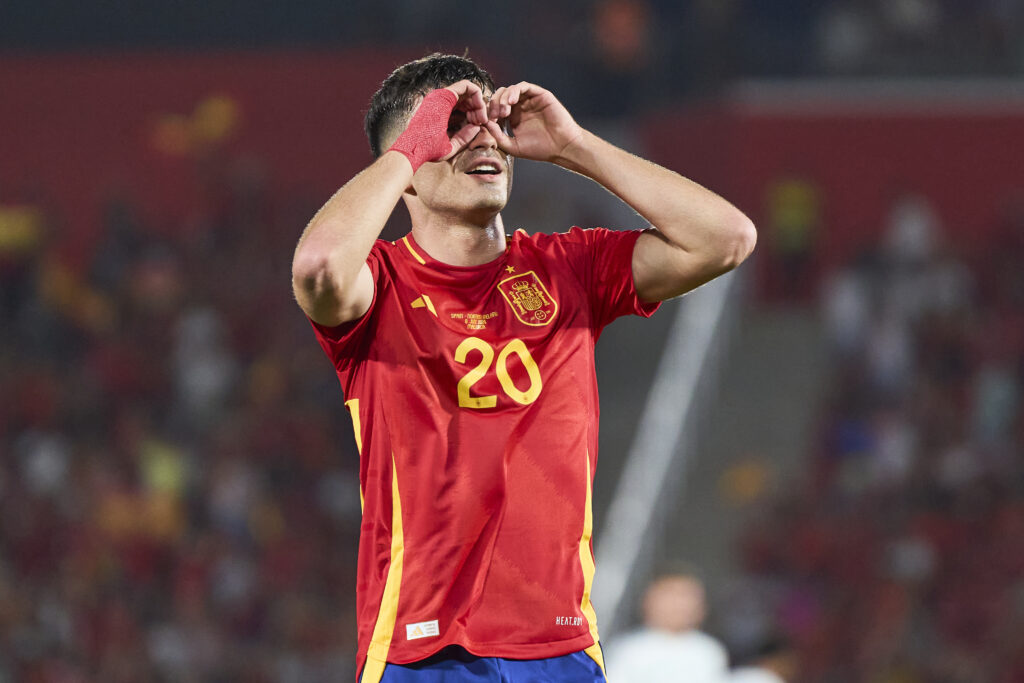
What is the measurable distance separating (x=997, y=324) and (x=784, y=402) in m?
1.61

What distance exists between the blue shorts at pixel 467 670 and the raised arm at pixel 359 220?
0.60 metres

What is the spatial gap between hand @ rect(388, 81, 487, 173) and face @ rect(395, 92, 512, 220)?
0.02 metres

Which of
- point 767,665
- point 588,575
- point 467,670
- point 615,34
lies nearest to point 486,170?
point 588,575

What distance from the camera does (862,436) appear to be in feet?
33.1

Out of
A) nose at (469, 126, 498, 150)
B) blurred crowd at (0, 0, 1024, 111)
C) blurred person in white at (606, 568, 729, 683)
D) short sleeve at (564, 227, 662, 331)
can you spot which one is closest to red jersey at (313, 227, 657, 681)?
short sleeve at (564, 227, 662, 331)

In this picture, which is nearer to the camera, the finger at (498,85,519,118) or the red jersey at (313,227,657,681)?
the red jersey at (313,227,657,681)

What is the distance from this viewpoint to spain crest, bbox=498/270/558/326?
2762mm

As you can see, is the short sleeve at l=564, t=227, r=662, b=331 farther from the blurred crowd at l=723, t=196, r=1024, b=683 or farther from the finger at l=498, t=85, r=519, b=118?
the blurred crowd at l=723, t=196, r=1024, b=683

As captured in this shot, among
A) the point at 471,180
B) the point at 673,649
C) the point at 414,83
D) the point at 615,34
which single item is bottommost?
the point at 673,649

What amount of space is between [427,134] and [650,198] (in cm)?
45

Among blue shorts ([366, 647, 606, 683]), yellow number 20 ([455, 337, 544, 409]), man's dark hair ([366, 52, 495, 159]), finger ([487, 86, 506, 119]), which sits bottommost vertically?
blue shorts ([366, 647, 606, 683])

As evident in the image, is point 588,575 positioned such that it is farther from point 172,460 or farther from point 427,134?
point 172,460

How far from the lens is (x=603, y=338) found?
11945 millimetres

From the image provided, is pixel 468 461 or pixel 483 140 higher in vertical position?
pixel 483 140
